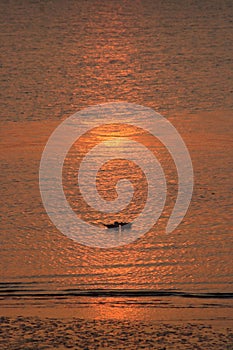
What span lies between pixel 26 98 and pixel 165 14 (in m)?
2.76

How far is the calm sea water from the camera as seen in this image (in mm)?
4039

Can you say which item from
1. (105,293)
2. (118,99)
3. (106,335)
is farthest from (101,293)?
(118,99)

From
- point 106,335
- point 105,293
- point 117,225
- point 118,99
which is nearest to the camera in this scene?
point 106,335

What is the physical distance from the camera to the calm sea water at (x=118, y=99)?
404 cm

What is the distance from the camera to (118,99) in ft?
20.5

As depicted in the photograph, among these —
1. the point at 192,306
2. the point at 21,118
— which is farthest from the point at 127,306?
the point at 21,118

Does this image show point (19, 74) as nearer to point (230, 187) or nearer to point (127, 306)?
point (230, 187)

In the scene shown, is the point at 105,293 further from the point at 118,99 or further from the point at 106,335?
the point at 118,99

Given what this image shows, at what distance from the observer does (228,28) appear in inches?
317

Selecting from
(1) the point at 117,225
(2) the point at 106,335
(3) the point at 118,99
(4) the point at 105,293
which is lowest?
(2) the point at 106,335

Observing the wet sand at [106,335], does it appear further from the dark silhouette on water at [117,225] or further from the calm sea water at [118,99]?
the dark silhouette on water at [117,225]

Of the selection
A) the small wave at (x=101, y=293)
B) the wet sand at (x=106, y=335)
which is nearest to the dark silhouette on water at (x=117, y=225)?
the small wave at (x=101, y=293)

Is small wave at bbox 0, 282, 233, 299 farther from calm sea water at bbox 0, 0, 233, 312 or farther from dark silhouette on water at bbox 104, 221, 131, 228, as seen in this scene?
dark silhouette on water at bbox 104, 221, 131, 228

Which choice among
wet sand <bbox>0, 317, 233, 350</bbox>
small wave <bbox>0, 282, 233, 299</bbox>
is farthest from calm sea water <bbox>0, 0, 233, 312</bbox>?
wet sand <bbox>0, 317, 233, 350</bbox>
